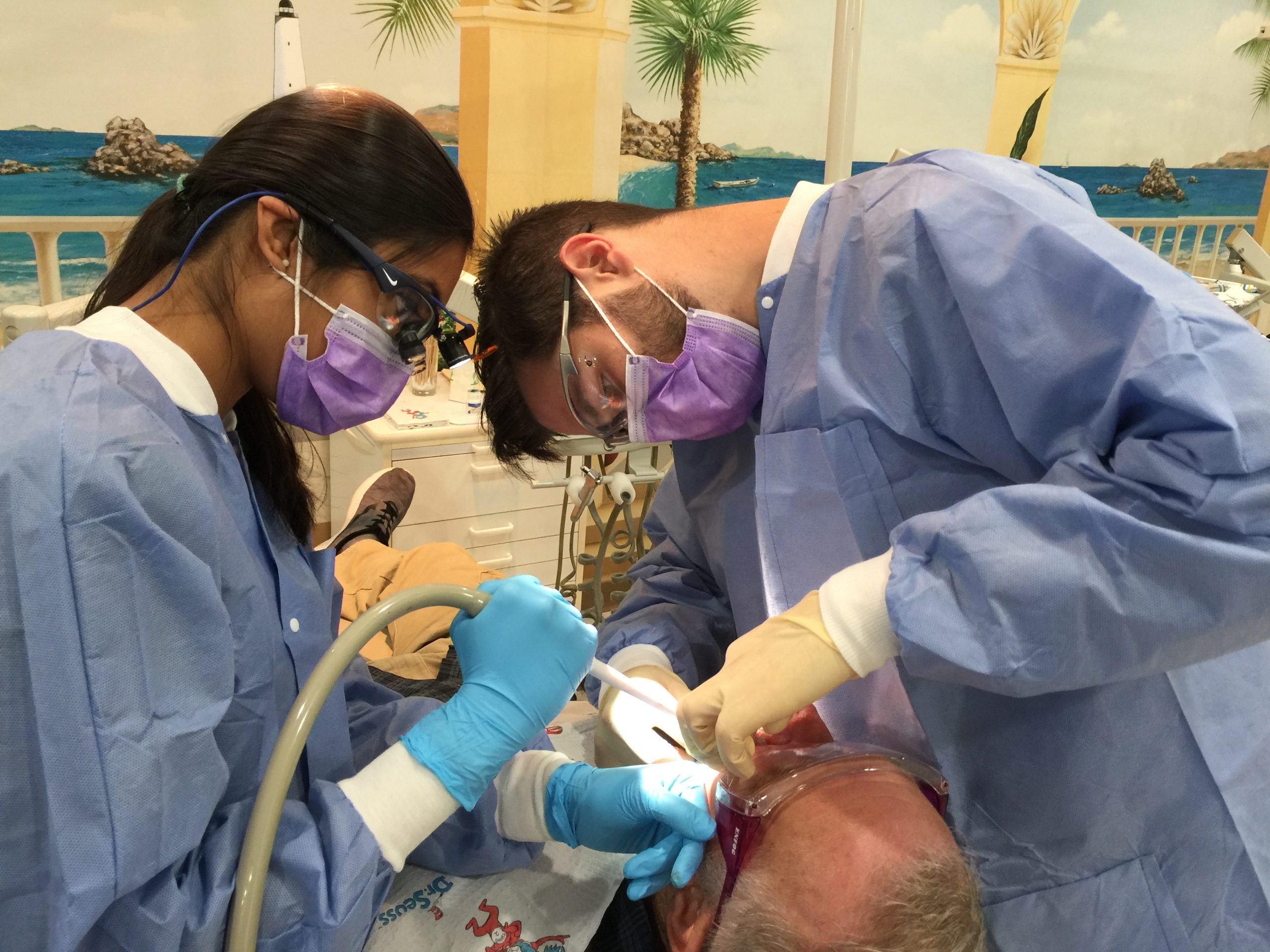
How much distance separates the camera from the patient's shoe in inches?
101

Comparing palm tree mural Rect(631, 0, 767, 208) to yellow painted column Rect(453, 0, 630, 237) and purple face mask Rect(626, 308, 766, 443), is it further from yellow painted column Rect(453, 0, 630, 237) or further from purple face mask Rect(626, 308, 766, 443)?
purple face mask Rect(626, 308, 766, 443)

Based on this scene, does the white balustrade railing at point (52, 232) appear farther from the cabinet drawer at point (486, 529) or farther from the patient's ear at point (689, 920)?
the patient's ear at point (689, 920)

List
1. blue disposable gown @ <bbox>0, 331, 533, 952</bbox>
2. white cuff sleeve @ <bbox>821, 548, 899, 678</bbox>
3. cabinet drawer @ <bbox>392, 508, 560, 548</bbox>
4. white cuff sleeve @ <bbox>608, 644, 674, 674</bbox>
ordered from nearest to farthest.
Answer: blue disposable gown @ <bbox>0, 331, 533, 952</bbox> < white cuff sleeve @ <bbox>821, 548, 899, 678</bbox> < white cuff sleeve @ <bbox>608, 644, 674, 674</bbox> < cabinet drawer @ <bbox>392, 508, 560, 548</bbox>

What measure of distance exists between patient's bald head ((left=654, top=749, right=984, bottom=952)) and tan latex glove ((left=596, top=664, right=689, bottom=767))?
0.81 feet

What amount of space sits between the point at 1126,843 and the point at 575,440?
38.2 inches

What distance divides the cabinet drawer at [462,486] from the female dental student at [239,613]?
157cm

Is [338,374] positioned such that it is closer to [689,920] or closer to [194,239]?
[194,239]

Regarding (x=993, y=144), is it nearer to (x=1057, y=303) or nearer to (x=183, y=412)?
(x=1057, y=303)

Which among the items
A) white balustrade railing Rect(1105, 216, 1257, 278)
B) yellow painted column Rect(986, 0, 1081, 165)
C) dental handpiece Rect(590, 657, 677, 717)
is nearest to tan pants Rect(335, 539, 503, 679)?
dental handpiece Rect(590, 657, 677, 717)

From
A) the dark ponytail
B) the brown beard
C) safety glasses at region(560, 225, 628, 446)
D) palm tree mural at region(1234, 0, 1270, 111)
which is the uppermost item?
palm tree mural at region(1234, 0, 1270, 111)

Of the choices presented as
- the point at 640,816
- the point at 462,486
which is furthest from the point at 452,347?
the point at 462,486

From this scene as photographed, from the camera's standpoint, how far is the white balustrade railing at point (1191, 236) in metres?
4.94

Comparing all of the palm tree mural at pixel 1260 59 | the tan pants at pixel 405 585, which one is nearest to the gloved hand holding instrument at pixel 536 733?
the tan pants at pixel 405 585

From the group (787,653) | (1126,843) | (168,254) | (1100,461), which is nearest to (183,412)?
(168,254)
